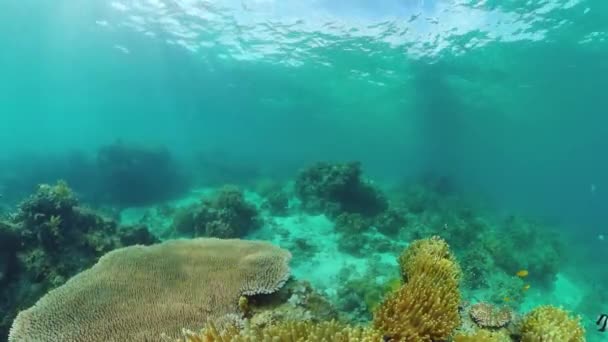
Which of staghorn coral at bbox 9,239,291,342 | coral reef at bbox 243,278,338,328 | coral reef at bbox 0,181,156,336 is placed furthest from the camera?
coral reef at bbox 0,181,156,336

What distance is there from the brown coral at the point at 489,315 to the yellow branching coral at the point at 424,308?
19.4 inches

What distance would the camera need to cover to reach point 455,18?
22.5 meters

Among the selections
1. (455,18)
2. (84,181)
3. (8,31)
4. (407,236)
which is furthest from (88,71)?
(407,236)

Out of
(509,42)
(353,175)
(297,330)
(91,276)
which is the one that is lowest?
(91,276)

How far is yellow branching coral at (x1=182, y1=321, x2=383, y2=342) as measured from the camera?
133 inches

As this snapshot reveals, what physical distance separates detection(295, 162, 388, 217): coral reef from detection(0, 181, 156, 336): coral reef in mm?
8724

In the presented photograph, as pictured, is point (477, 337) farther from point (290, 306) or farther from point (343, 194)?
point (343, 194)

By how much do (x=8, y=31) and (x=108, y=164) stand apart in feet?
72.7

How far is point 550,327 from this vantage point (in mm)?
4594

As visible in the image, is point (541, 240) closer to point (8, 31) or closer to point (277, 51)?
point (277, 51)

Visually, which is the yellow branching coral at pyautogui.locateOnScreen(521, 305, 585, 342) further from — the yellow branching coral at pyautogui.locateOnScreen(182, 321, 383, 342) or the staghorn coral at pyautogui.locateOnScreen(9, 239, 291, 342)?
the staghorn coral at pyautogui.locateOnScreen(9, 239, 291, 342)

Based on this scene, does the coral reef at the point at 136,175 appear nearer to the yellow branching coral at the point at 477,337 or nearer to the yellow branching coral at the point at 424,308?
the yellow branching coral at the point at 424,308

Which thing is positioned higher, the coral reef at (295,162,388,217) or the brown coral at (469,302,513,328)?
the coral reef at (295,162,388,217)

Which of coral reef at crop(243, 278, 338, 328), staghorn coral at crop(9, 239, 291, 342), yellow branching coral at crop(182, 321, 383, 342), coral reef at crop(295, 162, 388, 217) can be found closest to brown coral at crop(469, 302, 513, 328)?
coral reef at crop(243, 278, 338, 328)
